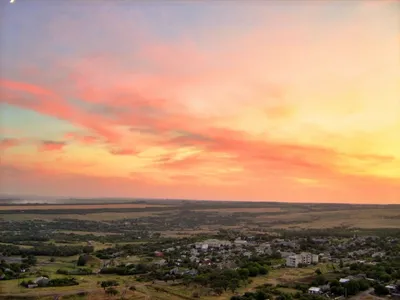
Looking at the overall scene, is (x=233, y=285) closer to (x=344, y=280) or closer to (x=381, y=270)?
(x=344, y=280)

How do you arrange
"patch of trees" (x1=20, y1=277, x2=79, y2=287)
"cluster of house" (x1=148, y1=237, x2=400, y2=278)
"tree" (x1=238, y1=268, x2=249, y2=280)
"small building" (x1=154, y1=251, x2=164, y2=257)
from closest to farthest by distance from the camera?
1. "patch of trees" (x1=20, y1=277, x2=79, y2=287)
2. "tree" (x1=238, y1=268, x2=249, y2=280)
3. "cluster of house" (x1=148, y1=237, x2=400, y2=278)
4. "small building" (x1=154, y1=251, x2=164, y2=257)

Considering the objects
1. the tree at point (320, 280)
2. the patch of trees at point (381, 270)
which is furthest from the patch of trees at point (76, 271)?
the patch of trees at point (381, 270)

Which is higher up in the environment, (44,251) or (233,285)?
(233,285)

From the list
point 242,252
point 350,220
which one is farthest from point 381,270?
point 350,220

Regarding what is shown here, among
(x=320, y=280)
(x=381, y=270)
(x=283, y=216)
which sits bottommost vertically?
(x=320, y=280)

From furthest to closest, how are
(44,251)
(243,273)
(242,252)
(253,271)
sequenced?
(44,251) → (242,252) → (253,271) → (243,273)

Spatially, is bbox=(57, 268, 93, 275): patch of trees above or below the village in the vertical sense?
below

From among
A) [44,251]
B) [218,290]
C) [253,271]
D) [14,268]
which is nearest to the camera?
[218,290]

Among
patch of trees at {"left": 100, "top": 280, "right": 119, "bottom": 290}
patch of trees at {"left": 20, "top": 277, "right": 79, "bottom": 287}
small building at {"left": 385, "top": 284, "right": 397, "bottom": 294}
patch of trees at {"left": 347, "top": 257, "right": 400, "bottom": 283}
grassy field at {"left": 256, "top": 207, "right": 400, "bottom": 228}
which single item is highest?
grassy field at {"left": 256, "top": 207, "right": 400, "bottom": 228}

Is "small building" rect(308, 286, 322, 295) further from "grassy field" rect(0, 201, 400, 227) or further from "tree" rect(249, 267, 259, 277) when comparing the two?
"grassy field" rect(0, 201, 400, 227)

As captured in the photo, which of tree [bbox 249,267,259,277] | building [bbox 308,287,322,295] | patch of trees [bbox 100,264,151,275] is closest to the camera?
building [bbox 308,287,322,295]

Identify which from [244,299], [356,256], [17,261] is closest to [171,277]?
[244,299]

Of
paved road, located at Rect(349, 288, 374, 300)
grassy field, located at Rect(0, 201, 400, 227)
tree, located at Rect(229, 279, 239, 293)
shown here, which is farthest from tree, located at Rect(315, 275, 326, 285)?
grassy field, located at Rect(0, 201, 400, 227)
